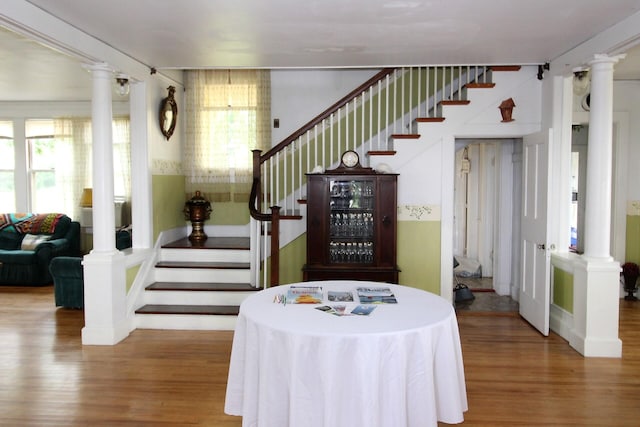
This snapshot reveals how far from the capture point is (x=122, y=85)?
16.4ft

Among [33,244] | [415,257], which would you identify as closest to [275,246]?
[415,257]

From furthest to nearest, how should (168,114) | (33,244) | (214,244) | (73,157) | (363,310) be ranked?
(73,157) < (33,244) < (214,244) < (168,114) < (363,310)

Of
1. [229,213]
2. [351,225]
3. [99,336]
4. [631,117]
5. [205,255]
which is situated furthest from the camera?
[229,213]

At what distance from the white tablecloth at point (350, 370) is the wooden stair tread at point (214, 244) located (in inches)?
127

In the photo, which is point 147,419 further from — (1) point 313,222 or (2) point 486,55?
(2) point 486,55

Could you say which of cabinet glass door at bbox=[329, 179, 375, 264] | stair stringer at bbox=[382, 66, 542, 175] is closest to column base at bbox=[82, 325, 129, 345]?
cabinet glass door at bbox=[329, 179, 375, 264]

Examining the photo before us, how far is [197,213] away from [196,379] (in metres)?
2.92

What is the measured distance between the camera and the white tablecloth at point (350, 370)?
7.93 feet

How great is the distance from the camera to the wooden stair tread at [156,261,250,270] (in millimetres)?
5598

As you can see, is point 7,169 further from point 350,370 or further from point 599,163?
point 599,163

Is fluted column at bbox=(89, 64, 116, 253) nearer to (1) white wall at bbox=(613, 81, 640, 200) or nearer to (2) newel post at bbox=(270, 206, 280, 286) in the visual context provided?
(2) newel post at bbox=(270, 206, 280, 286)

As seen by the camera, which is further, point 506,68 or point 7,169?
point 7,169

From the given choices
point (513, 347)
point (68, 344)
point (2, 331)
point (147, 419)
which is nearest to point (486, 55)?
point (513, 347)

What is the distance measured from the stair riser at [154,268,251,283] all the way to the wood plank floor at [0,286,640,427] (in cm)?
68
